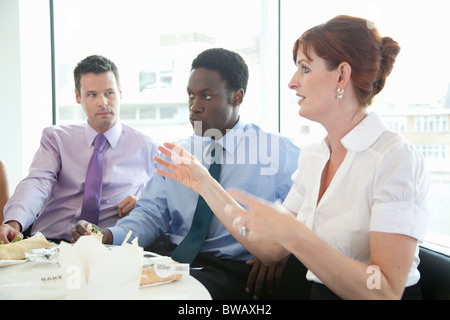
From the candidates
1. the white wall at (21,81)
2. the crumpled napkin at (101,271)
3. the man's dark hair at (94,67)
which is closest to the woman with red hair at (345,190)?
the crumpled napkin at (101,271)

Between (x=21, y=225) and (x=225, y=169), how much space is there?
1.16 meters

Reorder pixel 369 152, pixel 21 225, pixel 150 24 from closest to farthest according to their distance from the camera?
pixel 369 152 < pixel 21 225 < pixel 150 24

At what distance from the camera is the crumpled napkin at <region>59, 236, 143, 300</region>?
36.6 inches

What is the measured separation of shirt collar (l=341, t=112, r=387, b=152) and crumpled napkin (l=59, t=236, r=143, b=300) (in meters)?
0.75

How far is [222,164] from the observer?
1.96 meters

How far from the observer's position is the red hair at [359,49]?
1293mm

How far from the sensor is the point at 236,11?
3.13 meters

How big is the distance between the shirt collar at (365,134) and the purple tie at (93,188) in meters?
1.57

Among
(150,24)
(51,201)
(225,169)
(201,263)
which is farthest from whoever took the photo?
(150,24)

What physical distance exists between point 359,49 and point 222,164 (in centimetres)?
89
